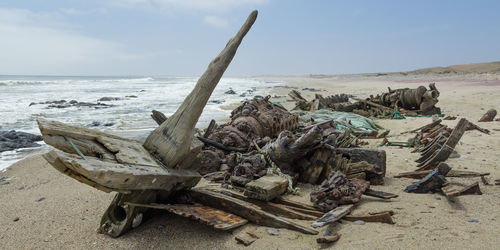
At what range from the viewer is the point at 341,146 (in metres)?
5.58

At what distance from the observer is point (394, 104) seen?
12.8 meters

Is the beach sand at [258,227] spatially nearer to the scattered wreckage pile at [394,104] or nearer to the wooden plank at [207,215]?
the wooden plank at [207,215]

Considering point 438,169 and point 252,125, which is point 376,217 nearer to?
point 438,169

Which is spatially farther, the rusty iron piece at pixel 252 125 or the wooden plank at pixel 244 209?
the rusty iron piece at pixel 252 125

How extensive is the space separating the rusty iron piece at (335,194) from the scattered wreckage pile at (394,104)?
332 inches

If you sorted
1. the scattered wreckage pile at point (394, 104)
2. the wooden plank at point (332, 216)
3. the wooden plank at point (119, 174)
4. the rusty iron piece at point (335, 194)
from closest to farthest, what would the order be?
the wooden plank at point (119, 174) → the wooden plank at point (332, 216) → the rusty iron piece at point (335, 194) → the scattered wreckage pile at point (394, 104)

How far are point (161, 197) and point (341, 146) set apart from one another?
11.2ft

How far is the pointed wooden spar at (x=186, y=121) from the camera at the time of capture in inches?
130

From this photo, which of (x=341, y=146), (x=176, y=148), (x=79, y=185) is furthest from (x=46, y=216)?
(x=341, y=146)

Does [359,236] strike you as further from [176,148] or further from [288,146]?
[176,148]

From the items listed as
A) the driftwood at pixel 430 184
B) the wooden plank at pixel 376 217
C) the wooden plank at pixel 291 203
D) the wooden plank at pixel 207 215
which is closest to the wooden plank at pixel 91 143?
the wooden plank at pixel 207 215

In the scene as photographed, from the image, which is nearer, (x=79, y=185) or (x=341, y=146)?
(x=79, y=185)

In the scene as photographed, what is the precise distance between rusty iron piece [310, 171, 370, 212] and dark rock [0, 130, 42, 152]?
8.32 meters

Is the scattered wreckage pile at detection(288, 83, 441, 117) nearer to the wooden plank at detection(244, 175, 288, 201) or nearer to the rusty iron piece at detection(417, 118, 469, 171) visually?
the rusty iron piece at detection(417, 118, 469, 171)
